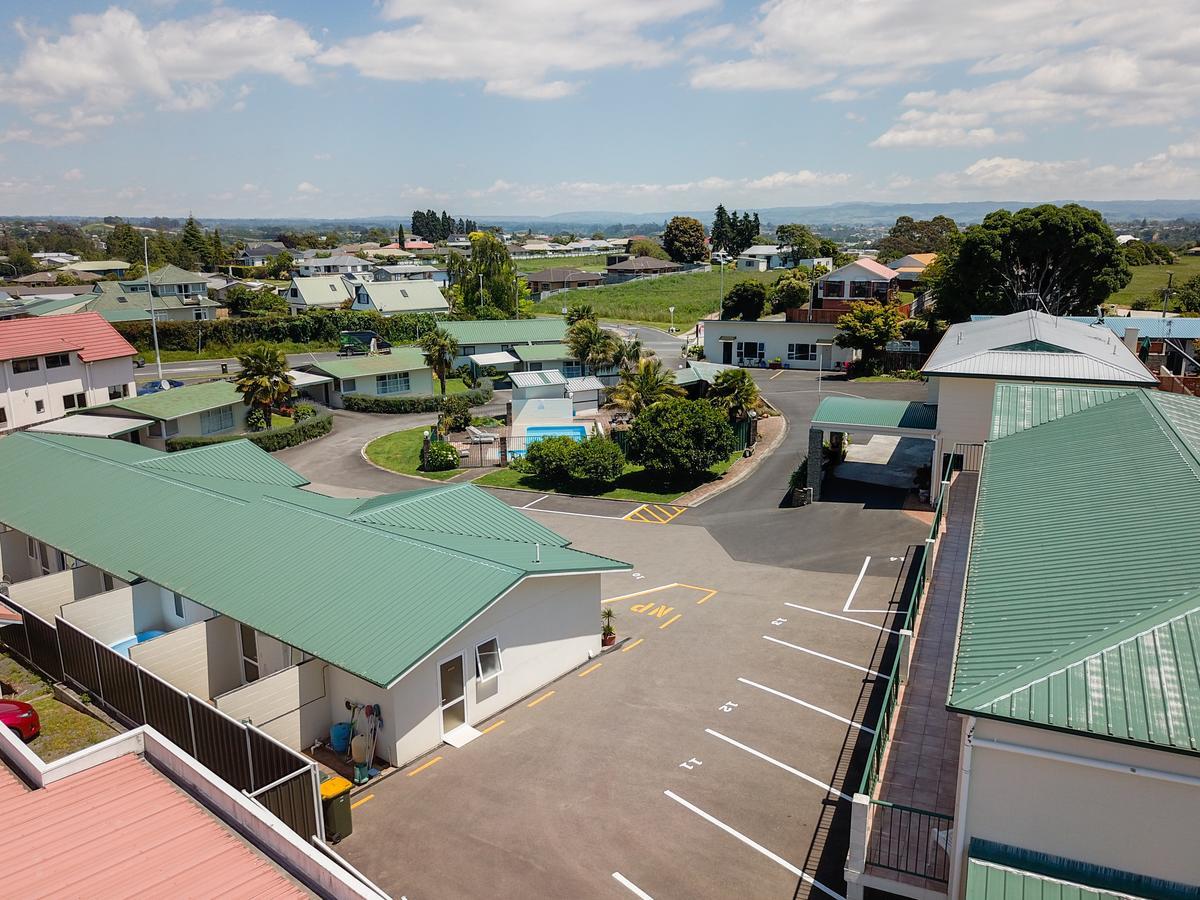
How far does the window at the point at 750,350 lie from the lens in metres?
71.2

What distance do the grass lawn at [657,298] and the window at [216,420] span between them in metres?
56.9

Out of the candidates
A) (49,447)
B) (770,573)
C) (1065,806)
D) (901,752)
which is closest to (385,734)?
(901,752)

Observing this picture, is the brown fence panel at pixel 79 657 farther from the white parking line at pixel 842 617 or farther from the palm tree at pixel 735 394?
the palm tree at pixel 735 394

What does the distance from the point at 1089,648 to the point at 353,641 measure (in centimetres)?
1421

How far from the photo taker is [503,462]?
47125 millimetres

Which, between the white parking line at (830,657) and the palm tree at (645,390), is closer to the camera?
the white parking line at (830,657)

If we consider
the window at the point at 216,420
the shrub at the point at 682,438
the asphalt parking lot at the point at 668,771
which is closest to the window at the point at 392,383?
the window at the point at 216,420

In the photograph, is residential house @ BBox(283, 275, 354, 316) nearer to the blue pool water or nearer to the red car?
the blue pool water

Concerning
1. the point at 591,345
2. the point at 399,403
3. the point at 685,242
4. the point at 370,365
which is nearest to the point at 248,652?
the point at 399,403

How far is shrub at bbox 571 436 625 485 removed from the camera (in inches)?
1591

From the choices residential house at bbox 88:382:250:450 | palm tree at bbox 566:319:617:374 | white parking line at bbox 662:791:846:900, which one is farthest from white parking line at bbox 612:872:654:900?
palm tree at bbox 566:319:617:374

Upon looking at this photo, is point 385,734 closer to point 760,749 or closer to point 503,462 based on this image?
point 760,749

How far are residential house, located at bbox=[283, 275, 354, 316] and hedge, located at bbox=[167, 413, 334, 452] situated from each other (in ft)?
159

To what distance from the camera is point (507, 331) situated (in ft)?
236
